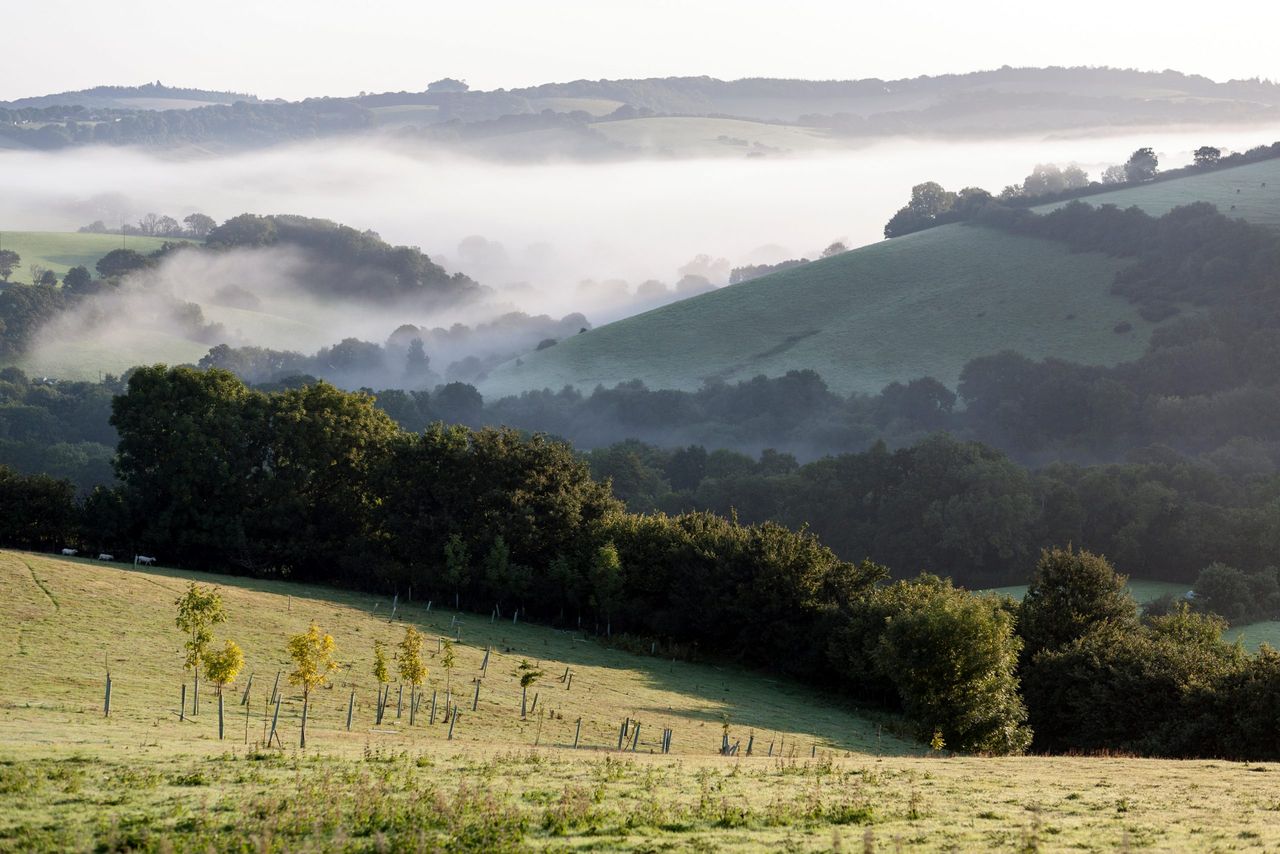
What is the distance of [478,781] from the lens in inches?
1117

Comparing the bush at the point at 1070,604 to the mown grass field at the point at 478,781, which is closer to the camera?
the mown grass field at the point at 478,781

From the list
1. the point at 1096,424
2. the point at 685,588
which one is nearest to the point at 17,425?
the point at 685,588

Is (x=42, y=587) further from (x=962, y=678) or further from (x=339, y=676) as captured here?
(x=962, y=678)

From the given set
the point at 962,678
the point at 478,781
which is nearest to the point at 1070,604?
the point at 962,678

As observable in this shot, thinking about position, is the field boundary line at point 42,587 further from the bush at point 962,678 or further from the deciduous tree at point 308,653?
the bush at point 962,678

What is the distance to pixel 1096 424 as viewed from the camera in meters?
164

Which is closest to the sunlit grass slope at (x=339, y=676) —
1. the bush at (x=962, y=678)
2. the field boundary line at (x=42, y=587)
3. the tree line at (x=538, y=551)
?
the field boundary line at (x=42, y=587)

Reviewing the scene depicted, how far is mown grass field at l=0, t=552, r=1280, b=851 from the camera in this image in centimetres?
2273

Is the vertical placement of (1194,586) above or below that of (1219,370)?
below

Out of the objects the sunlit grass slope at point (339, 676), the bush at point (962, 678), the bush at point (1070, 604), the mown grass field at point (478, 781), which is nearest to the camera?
the mown grass field at point (478, 781)

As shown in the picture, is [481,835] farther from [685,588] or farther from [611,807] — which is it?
[685,588]

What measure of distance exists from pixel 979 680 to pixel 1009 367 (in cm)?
13093

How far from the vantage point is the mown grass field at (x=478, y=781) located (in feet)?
74.6

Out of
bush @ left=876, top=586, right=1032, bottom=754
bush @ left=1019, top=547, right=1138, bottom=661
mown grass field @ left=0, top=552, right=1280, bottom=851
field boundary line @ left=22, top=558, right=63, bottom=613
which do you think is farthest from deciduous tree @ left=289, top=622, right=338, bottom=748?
bush @ left=1019, top=547, right=1138, bottom=661
